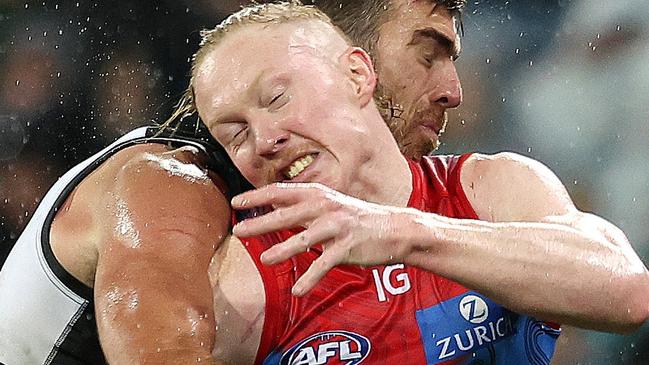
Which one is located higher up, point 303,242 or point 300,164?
point 303,242

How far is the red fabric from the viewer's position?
1.51m

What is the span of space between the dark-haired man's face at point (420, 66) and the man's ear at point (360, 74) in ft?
0.94

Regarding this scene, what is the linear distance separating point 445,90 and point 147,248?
0.81 meters

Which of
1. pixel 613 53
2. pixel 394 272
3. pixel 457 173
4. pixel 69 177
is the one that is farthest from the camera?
pixel 613 53

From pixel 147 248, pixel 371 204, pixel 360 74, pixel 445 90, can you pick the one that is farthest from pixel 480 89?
pixel 371 204

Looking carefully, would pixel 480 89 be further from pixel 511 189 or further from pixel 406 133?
pixel 511 189

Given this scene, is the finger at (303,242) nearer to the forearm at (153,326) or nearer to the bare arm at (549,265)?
the bare arm at (549,265)

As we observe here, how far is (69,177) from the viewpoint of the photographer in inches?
70.1

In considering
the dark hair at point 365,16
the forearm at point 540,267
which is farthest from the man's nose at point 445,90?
the forearm at point 540,267

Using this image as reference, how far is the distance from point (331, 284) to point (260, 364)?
151 mm

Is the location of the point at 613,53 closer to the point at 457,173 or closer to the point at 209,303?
the point at 457,173

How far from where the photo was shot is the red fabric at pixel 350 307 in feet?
4.96

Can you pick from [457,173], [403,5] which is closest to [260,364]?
[457,173]

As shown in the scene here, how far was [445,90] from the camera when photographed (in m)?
2.04
